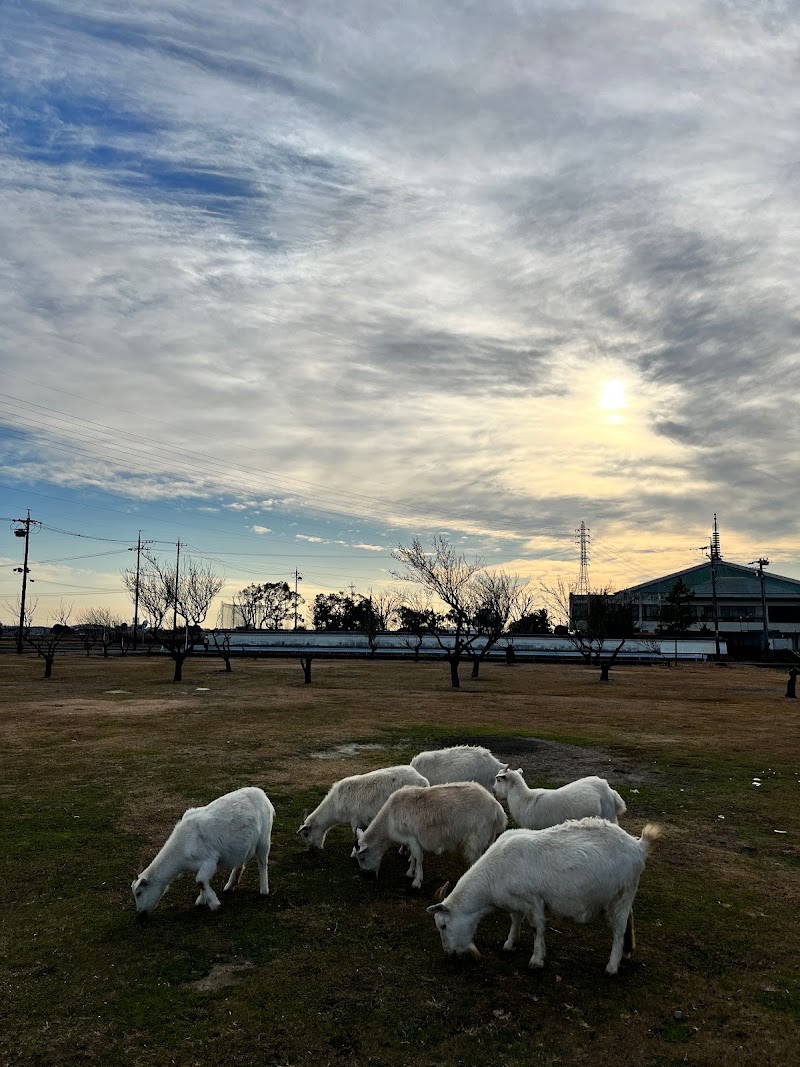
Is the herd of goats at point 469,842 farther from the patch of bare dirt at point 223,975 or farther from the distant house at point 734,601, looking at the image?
the distant house at point 734,601

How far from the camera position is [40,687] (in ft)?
109

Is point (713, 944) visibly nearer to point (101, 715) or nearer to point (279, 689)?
point (101, 715)

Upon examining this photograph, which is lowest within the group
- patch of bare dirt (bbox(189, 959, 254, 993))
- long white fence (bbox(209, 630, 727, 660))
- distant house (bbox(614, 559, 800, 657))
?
patch of bare dirt (bbox(189, 959, 254, 993))

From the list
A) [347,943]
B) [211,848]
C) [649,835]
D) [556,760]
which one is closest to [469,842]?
[347,943]

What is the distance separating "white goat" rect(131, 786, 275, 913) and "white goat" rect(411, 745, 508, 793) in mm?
3401

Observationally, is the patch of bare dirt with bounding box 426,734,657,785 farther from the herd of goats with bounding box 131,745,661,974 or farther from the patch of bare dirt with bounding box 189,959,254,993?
the patch of bare dirt with bounding box 189,959,254,993

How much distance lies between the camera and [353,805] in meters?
9.69

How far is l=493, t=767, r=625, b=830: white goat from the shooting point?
29.6 feet

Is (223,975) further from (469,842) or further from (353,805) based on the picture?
(353,805)

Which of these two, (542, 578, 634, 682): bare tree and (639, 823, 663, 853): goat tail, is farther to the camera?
(542, 578, 634, 682): bare tree

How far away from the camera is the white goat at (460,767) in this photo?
36.0 feet

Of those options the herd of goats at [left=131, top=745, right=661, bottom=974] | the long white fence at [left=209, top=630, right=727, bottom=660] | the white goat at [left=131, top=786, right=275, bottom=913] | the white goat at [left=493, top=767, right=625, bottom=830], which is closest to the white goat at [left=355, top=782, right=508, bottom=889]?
the herd of goats at [left=131, top=745, right=661, bottom=974]

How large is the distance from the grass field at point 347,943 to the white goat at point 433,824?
1.50 ft

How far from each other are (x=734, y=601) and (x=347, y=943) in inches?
4204
